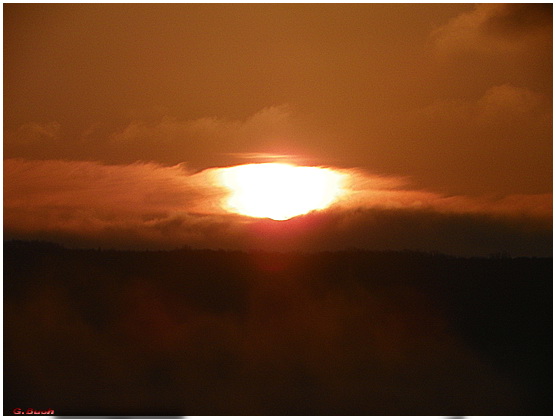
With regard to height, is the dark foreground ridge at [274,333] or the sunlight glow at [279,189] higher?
the sunlight glow at [279,189]

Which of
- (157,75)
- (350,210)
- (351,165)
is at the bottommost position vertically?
(350,210)

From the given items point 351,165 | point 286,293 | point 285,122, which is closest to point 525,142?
point 351,165

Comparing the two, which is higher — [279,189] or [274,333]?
[279,189]

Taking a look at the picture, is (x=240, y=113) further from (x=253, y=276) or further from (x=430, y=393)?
(x=430, y=393)

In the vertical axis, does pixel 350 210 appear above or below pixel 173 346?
above

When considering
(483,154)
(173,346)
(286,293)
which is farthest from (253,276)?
(483,154)
